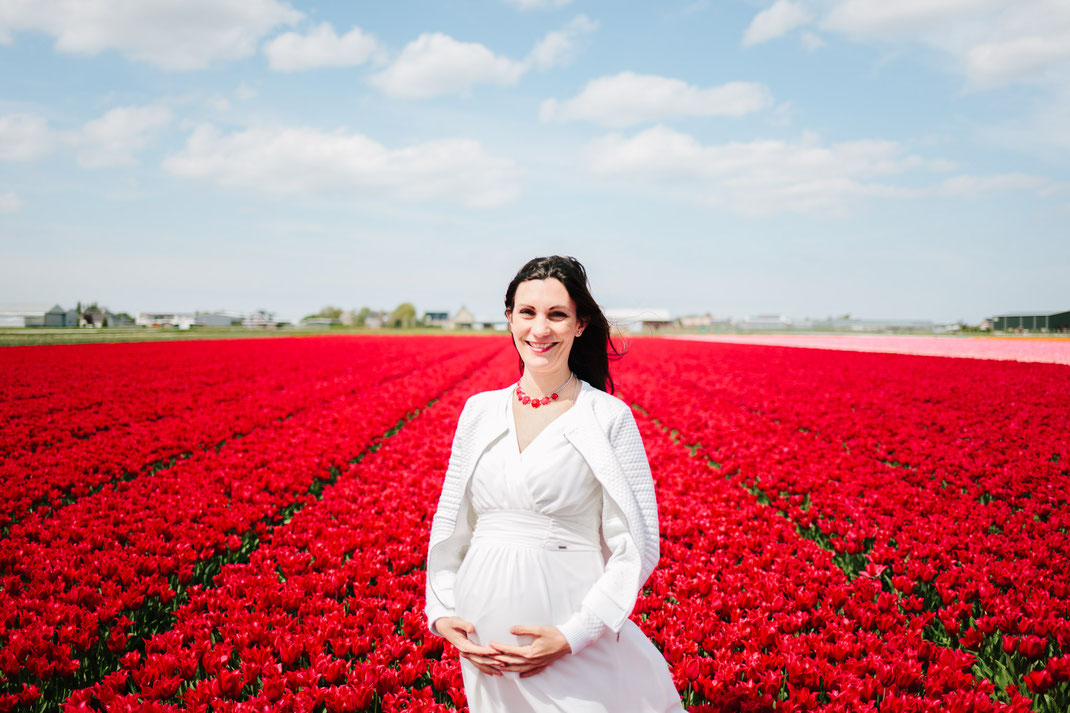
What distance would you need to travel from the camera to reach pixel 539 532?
2.05m

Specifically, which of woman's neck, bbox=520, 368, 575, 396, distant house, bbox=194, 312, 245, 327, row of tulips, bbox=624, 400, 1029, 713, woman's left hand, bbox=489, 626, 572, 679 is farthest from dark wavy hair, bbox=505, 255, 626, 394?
distant house, bbox=194, 312, 245, 327

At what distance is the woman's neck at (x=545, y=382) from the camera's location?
7.24 ft

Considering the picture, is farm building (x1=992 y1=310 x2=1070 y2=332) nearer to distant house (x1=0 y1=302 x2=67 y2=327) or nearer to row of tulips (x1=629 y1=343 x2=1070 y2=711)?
row of tulips (x1=629 y1=343 x2=1070 y2=711)

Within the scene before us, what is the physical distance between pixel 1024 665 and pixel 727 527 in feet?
7.11

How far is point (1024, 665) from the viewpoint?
316 centimetres

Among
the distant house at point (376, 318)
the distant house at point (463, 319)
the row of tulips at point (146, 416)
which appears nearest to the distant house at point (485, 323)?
the distant house at point (463, 319)

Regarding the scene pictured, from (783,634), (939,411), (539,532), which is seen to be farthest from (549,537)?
(939,411)

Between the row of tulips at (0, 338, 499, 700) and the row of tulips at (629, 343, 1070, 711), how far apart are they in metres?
4.60

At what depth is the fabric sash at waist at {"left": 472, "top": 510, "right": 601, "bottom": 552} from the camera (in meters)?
2.04

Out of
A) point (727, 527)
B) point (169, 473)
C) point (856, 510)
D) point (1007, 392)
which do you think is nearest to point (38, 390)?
point (169, 473)

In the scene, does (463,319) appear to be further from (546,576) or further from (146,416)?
(546,576)

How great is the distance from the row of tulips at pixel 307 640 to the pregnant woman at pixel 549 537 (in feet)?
2.84

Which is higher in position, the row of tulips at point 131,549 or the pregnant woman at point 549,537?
the pregnant woman at point 549,537

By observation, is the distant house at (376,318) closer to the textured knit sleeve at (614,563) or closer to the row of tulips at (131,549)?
the row of tulips at (131,549)
